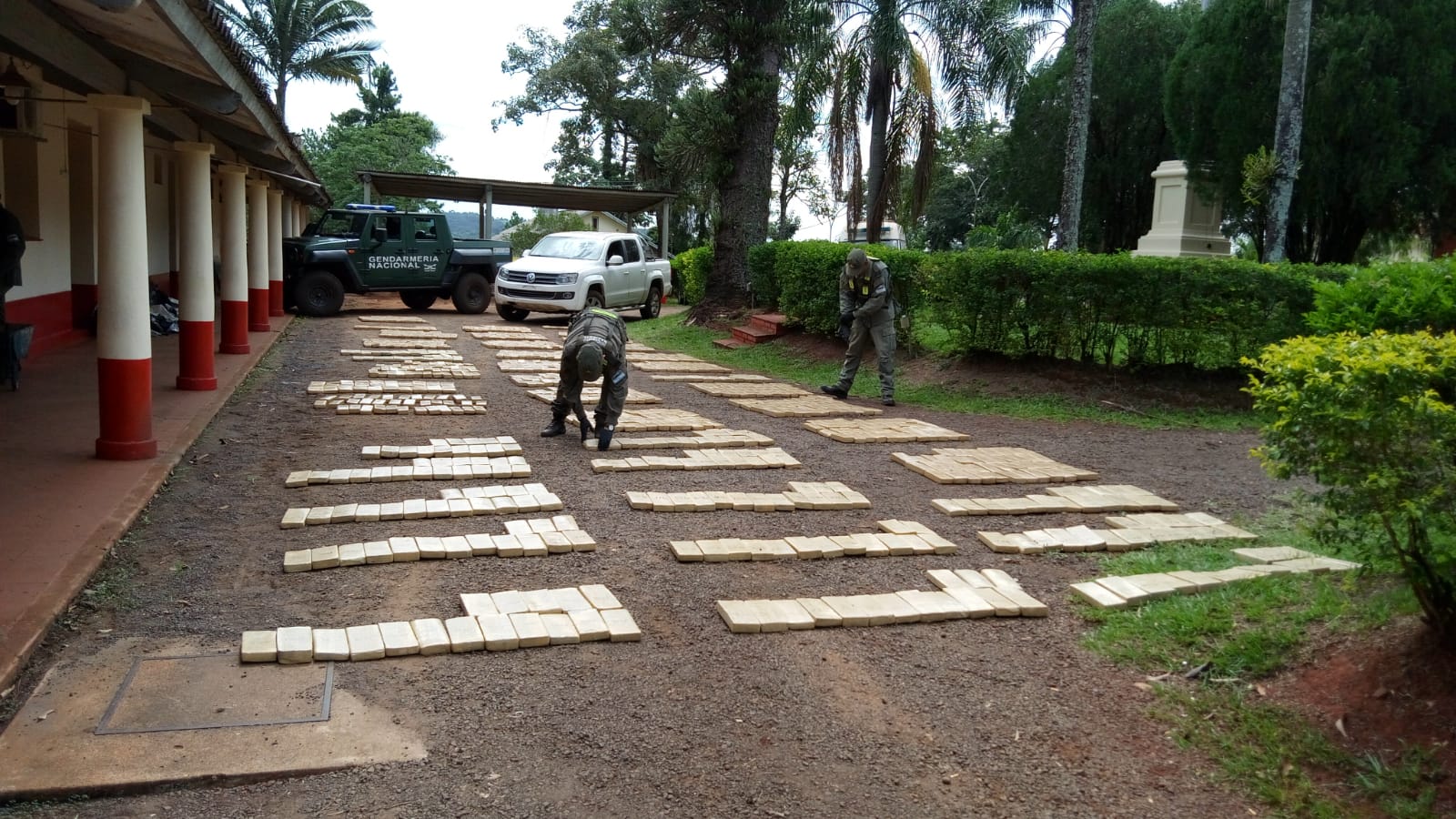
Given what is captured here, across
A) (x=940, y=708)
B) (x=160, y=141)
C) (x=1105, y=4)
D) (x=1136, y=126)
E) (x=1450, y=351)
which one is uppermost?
(x=1105, y=4)

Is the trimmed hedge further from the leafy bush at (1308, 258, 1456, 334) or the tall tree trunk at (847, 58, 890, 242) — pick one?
the tall tree trunk at (847, 58, 890, 242)

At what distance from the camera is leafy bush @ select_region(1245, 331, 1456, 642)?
367 cm

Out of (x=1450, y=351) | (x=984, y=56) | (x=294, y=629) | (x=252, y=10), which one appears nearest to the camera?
(x=1450, y=351)

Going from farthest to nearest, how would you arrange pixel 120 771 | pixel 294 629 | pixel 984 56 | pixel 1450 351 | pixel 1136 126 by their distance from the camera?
pixel 1136 126
pixel 984 56
pixel 294 629
pixel 1450 351
pixel 120 771

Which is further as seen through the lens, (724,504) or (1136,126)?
(1136,126)

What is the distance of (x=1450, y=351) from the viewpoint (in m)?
3.92

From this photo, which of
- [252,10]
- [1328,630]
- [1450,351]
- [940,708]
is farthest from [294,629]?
[252,10]

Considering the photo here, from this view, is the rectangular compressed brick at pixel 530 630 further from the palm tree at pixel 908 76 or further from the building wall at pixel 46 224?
the palm tree at pixel 908 76

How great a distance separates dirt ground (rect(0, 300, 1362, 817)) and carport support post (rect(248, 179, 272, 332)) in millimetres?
8763

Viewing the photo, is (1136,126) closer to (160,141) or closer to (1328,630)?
(160,141)

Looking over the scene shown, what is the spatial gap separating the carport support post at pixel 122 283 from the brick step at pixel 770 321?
10.7m

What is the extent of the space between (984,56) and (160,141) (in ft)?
44.0

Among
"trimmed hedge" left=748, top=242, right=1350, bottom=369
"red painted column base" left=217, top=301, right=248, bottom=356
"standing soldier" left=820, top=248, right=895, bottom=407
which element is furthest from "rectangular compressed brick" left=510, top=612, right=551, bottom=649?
"red painted column base" left=217, top=301, right=248, bottom=356

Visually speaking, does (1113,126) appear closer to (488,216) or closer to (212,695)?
(488,216)
